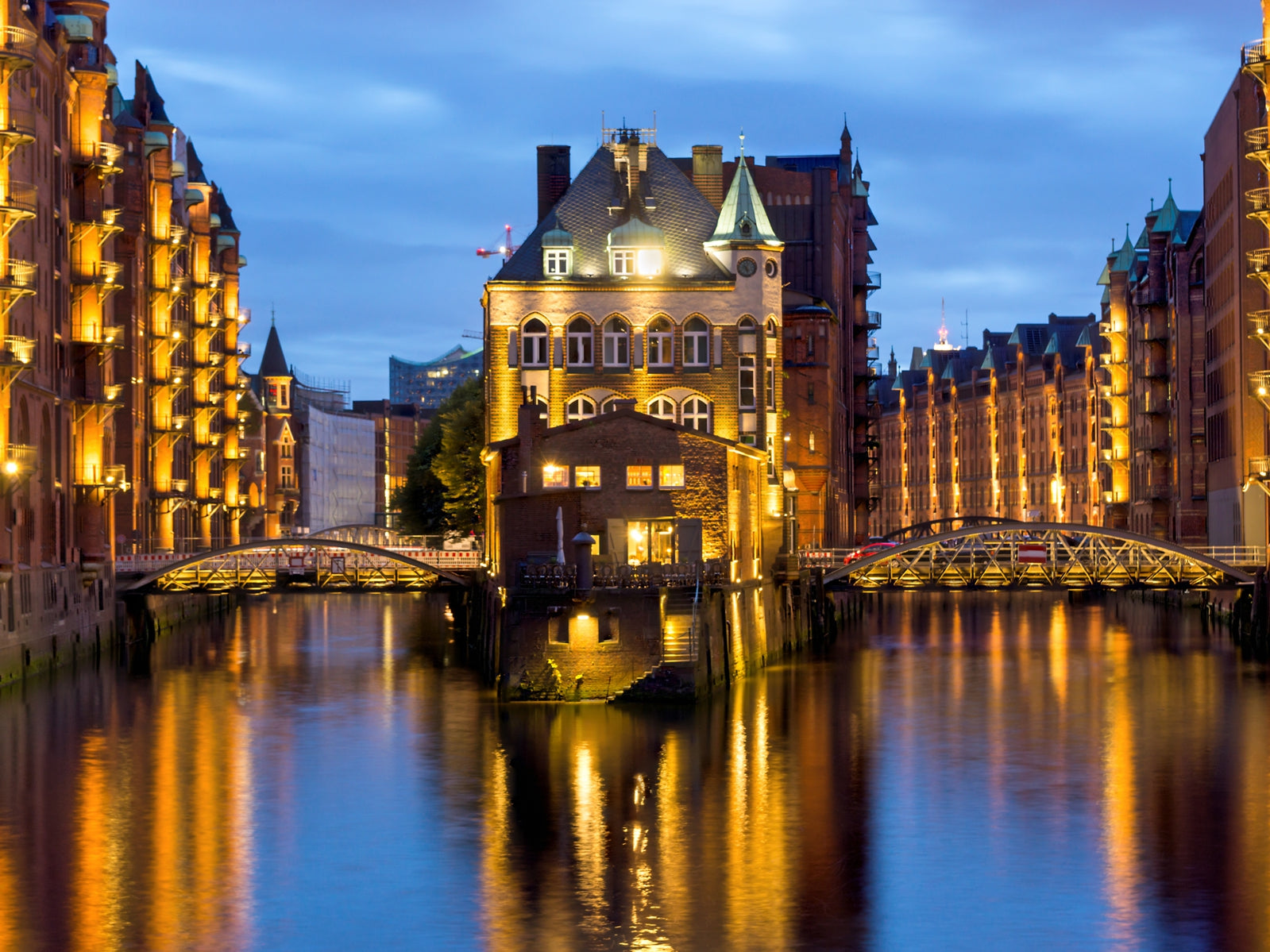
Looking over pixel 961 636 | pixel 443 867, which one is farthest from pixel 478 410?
pixel 443 867

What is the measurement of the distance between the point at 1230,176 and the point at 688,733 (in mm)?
63091

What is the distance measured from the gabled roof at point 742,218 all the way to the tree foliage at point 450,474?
888 inches

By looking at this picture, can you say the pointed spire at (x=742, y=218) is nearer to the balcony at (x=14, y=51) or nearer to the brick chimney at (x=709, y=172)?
the brick chimney at (x=709, y=172)

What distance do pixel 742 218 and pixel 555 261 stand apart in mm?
8771

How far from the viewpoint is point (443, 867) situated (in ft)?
150

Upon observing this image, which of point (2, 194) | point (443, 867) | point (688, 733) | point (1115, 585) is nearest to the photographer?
point (443, 867)

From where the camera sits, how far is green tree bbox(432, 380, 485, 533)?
396 ft

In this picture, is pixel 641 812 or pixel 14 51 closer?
pixel 641 812

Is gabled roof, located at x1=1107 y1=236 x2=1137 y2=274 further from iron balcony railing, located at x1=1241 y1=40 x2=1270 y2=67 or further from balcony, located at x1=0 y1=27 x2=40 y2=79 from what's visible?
balcony, located at x1=0 y1=27 x2=40 y2=79

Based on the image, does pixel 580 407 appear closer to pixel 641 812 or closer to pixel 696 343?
pixel 696 343

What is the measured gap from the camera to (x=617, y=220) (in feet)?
332

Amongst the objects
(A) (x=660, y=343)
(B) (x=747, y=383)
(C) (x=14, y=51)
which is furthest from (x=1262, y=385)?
(C) (x=14, y=51)

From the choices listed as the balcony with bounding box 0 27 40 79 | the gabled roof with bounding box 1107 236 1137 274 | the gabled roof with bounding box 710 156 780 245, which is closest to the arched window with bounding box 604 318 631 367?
the gabled roof with bounding box 710 156 780 245

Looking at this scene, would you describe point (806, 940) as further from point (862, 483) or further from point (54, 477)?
point (862, 483)
